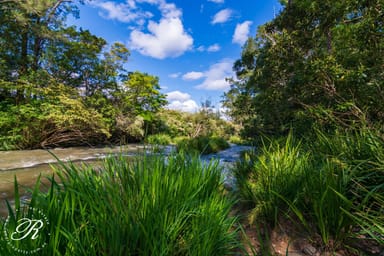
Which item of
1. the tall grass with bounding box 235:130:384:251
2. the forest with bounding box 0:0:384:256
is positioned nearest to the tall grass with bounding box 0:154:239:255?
the forest with bounding box 0:0:384:256

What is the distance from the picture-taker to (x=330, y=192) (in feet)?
4.35

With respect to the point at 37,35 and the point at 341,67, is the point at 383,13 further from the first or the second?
the point at 37,35

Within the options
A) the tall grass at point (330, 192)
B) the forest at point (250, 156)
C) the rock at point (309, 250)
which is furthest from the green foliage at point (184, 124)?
the rock at point (309, 250)

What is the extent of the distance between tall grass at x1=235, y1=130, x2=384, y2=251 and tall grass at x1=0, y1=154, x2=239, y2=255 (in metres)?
0.58

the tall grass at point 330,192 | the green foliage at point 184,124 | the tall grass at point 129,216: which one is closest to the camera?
the tall grass at point 129,216

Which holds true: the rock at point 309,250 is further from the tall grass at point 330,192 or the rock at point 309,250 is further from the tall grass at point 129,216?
the tall grass at point 129,216

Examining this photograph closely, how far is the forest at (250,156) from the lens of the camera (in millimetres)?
949

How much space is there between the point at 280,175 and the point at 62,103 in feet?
30.1

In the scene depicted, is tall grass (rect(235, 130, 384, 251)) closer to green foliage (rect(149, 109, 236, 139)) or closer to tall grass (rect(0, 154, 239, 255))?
tall grass (rect(0, 154, 239, 255))

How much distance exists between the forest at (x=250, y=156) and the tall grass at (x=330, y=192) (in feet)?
0.04

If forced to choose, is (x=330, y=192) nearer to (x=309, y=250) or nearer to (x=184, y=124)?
(x=309, y=250)

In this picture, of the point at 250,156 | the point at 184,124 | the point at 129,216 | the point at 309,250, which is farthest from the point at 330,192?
the point at 184,124

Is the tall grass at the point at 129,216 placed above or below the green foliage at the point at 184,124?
below

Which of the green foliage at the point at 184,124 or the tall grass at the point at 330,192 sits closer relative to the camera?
the tall grass at the point at 330,192
